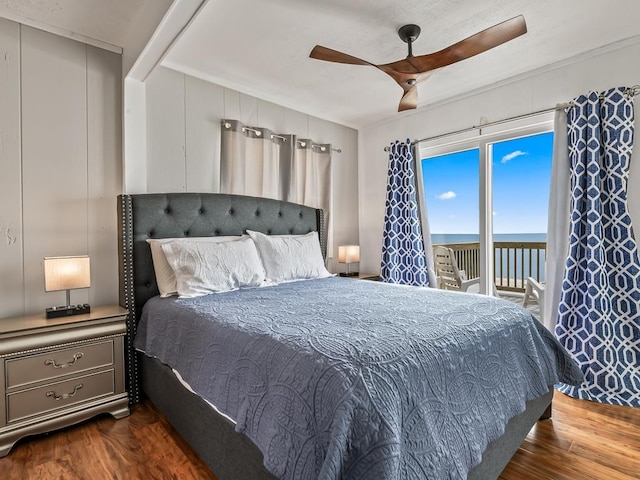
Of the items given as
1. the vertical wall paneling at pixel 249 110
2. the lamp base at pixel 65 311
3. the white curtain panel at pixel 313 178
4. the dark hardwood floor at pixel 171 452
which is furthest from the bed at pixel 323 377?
the white curtain panel at pixel 313 178

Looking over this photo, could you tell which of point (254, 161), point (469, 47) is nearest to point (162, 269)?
point (254, 161)

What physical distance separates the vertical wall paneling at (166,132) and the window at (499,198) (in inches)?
99.2

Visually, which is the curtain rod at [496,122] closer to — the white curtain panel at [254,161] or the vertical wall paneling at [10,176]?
the white curtain panel at [254,161]

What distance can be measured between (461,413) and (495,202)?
2.73 meters

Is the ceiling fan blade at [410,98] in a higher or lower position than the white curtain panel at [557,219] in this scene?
higher

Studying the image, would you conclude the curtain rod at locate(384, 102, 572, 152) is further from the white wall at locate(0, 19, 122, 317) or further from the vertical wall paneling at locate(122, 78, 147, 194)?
the white wall at locate(0, 19, 122, 317)

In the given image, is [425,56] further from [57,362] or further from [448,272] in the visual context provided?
[57,362]

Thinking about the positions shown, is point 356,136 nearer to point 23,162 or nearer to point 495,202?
point 495,202

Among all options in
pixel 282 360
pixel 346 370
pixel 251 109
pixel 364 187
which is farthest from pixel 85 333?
pixel 364 187

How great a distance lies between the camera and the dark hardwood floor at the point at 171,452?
5.69ft

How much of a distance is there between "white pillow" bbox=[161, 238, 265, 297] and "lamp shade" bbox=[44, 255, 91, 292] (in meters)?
0.50

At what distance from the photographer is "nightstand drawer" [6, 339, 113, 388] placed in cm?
195

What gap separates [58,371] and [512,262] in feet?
12.6

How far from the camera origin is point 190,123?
10.1 ft
